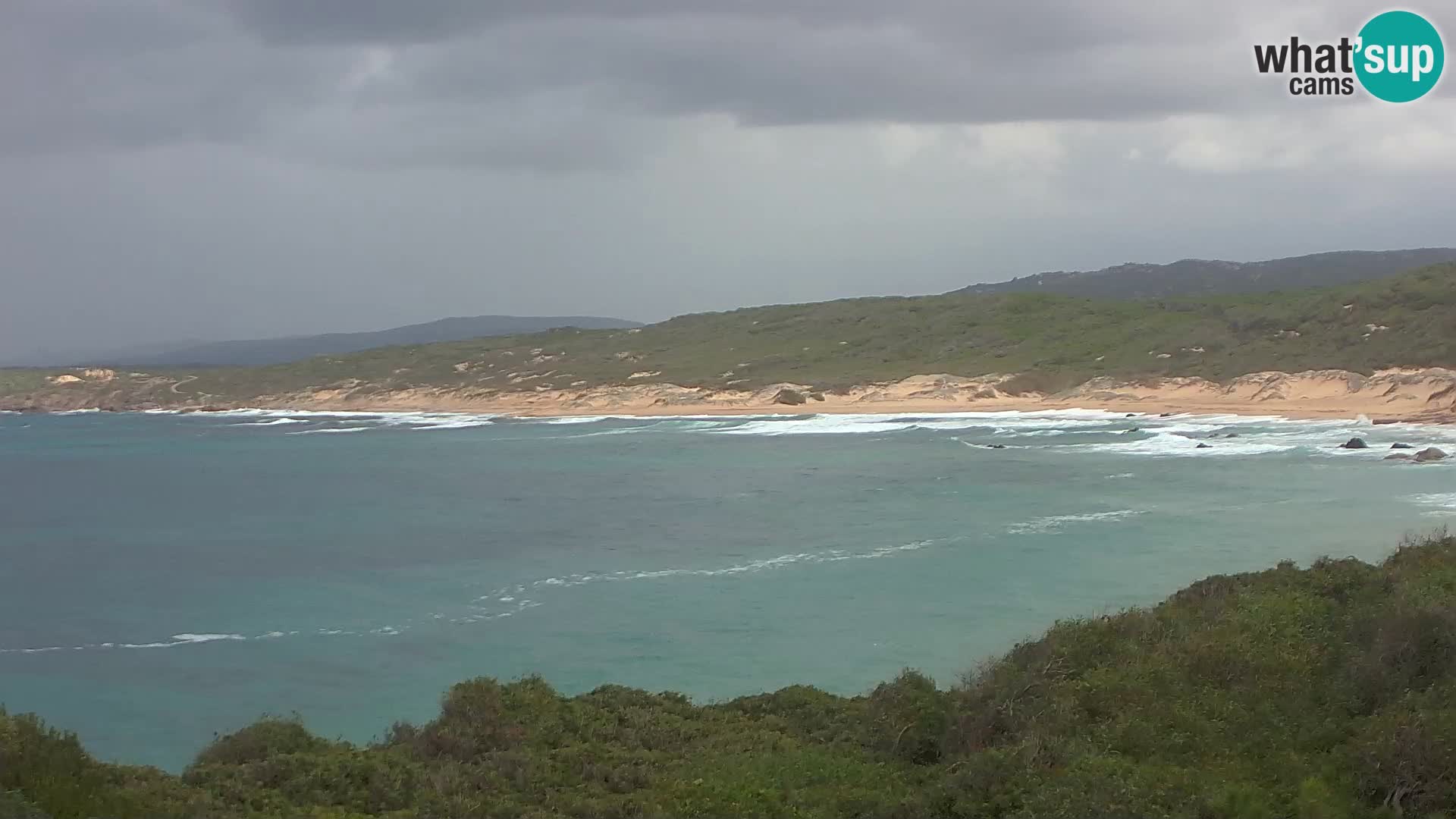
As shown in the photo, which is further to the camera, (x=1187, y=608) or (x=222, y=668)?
(x=222, y=668)

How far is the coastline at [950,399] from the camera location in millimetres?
54688

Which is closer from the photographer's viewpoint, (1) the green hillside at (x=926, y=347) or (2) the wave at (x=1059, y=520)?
(2) the wave at (x=1059, y=520)

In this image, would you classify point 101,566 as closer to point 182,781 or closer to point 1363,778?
point 182,781

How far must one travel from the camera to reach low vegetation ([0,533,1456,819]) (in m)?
8.98

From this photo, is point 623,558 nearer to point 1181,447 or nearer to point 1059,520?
point 1059,520

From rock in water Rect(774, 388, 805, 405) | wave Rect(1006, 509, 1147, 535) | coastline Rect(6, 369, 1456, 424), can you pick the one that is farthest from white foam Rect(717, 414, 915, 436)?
wave Rect(1006, 509, 1147, 535)

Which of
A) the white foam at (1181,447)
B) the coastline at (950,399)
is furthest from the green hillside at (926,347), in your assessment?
the white foam at (1181,447)

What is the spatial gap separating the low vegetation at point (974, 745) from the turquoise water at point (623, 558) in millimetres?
4893

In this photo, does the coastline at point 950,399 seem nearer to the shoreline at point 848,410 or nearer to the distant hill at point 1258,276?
the shoreline at point 848,410

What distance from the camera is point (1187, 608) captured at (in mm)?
15125

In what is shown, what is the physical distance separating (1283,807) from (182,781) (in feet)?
30.3

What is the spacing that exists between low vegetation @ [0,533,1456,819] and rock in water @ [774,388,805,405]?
6692cm

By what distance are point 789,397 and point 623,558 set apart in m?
52.8

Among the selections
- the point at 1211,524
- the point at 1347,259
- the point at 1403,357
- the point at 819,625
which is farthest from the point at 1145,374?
the point at 1347,259
